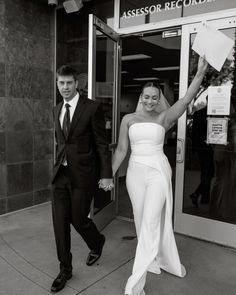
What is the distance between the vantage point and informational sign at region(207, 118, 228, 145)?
3.60 metres

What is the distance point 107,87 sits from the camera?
4.14 m

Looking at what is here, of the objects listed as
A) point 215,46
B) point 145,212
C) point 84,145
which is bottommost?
point 145,212

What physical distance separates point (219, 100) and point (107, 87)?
1371 mm

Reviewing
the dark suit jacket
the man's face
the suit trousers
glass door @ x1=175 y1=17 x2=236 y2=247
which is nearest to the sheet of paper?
glass door @ x1=175 y1=17 x2=236 y2=247

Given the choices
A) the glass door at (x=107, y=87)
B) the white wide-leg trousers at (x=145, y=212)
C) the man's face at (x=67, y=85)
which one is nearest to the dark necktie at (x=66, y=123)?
the man's face at (x=67, y=85)

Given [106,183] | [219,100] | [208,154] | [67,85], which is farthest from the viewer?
[208,154]

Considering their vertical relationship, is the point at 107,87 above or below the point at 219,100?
above

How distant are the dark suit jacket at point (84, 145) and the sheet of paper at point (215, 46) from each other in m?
1.01

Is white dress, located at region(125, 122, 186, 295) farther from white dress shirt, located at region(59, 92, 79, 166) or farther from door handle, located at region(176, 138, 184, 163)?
door handle, located at region(176, 138, 184, 163)

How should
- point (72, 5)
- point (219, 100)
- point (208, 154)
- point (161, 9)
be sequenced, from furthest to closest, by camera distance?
point (72, 5), point (161, 9), point (208, 154), point (219, 100)

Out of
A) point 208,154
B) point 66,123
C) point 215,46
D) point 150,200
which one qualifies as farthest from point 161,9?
point 150,200

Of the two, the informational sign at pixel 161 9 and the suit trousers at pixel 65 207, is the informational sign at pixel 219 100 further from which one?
the suit trousers at pixel 65 207

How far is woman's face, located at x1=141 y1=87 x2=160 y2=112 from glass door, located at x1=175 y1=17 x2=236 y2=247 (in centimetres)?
102

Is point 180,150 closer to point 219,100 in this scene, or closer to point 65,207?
point 219,100
